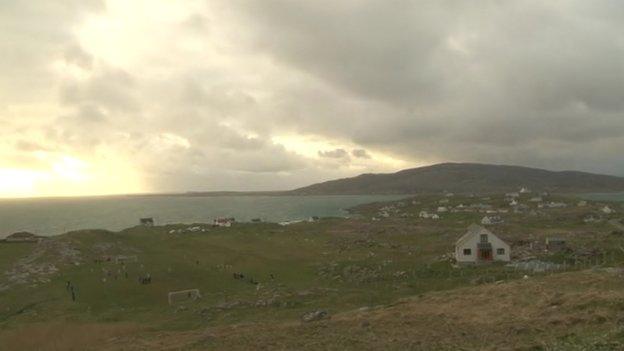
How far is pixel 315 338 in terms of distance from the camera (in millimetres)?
32219

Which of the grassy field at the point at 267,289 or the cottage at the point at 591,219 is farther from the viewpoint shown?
the cottage at the point at 591,219

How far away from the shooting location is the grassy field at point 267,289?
33438mm

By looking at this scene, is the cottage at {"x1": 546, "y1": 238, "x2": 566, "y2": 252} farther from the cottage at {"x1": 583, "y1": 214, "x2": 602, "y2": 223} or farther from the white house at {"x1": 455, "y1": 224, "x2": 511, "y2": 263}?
the cottage at {"x1": 583, "y1": 214, "x2": 602, "y2": 223}

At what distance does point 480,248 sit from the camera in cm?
6925

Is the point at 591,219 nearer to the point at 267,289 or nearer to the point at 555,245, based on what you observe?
the point at 555,245

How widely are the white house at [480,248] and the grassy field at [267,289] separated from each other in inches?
151

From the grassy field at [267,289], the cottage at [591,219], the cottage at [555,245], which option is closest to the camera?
the grassy field at [267,289]

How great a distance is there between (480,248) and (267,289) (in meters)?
29.0

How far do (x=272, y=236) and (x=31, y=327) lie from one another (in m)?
69.7

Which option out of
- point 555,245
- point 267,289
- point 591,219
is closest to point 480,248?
point 555,245

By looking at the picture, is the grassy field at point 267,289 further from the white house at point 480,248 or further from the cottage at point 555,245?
the white house at point 480,248

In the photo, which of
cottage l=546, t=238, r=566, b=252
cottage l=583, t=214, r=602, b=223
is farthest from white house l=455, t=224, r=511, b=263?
cottage l=583, t=214, r=602, b=223

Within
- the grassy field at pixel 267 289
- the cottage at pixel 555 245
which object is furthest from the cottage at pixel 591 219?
the cottage at pixel 555 245

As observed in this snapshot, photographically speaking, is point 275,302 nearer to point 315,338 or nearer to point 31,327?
point 315,338
